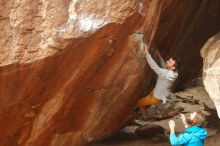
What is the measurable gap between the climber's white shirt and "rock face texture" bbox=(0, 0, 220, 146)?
31cm

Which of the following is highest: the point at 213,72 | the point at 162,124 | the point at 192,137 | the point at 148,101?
the point at 213,72

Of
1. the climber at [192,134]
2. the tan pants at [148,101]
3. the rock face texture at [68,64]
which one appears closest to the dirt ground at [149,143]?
the tan pants at [148,101]

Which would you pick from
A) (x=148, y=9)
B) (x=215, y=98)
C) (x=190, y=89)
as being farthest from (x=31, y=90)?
(x=190, y=89)

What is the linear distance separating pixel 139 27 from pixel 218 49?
209 centimetres

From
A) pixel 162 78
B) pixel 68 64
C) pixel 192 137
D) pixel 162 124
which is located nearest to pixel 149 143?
pixel 162 124

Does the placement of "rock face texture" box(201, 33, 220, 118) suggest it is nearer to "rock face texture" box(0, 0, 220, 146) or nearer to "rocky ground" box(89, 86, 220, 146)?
"rock face texture" box(0, 0, 220, 146)

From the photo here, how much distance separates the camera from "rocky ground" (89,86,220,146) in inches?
463

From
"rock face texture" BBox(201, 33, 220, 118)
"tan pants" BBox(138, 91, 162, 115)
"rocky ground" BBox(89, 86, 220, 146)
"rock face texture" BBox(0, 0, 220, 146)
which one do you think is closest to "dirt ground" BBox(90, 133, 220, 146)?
"rocky ground" BBox(89, 86, 220, 146)

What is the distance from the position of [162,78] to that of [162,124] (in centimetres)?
506

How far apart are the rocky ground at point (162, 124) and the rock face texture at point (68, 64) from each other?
2.57 m

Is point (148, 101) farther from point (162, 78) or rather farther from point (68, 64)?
point (68, 64)

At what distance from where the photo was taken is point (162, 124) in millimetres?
13258

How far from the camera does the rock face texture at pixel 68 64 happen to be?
701cm

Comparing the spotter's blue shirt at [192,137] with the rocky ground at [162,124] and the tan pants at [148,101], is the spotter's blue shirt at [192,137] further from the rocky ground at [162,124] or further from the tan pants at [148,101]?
the rocky ground at [162,124]
